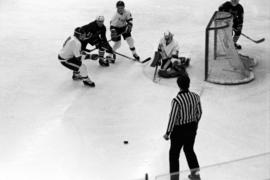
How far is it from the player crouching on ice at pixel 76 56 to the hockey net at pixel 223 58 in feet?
4.44

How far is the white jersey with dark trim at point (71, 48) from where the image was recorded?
552cm

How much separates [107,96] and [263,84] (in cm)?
179

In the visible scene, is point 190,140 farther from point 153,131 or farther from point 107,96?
point 107,96

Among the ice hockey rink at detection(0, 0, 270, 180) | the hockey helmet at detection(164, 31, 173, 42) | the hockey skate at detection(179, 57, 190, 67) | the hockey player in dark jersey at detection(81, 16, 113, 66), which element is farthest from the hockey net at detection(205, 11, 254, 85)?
the hockey player in dark jersey at detection(81, 16, 113, 66)

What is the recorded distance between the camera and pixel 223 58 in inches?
237

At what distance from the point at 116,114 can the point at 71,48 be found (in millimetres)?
964

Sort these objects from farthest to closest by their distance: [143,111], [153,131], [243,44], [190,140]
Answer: [243,44]
[143,111]
[153,131]
[190,140]

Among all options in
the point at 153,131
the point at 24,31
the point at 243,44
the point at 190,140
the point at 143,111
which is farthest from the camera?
the point at 24,31

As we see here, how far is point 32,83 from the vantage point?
5906 mm

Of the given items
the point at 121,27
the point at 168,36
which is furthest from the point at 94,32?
the point at 168,36

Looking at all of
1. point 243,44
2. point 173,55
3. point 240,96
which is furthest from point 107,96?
point 243,44

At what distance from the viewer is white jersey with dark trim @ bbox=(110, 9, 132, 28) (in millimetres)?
6320

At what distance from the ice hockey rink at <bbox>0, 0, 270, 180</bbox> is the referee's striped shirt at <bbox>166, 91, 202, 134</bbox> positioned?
1.42 ft

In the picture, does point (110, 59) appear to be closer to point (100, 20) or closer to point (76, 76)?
point (76, 76)
